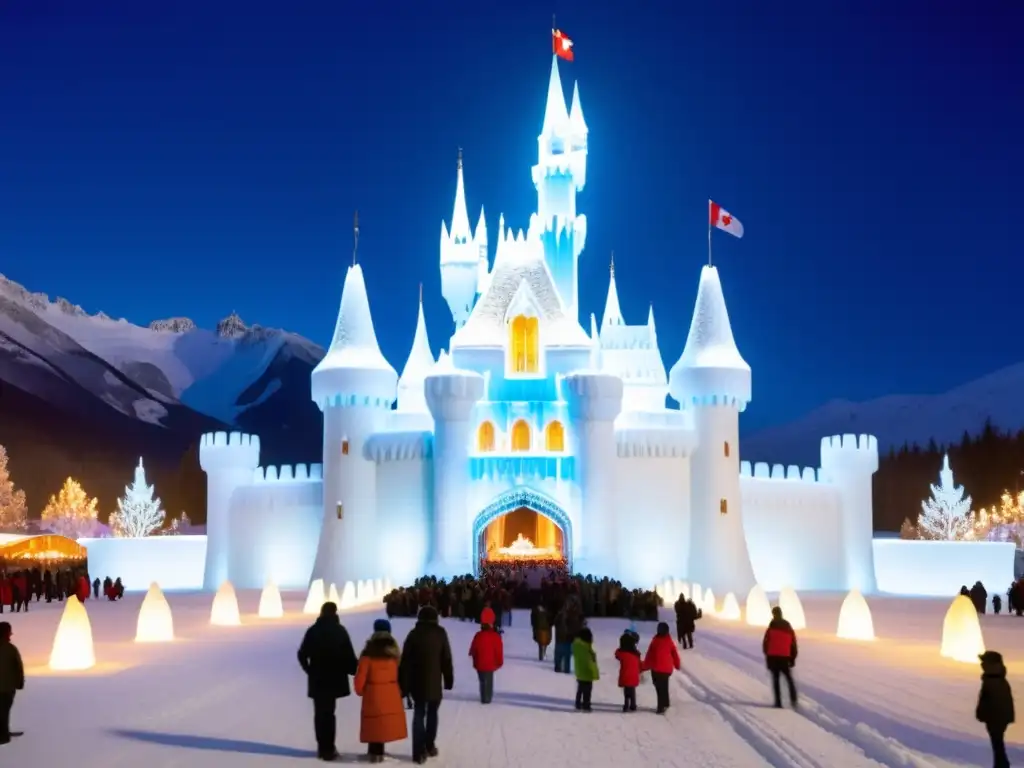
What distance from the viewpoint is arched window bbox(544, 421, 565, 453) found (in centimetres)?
3653

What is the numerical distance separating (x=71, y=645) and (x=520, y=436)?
22.3 meters

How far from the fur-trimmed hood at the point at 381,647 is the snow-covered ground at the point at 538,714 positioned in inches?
43.9

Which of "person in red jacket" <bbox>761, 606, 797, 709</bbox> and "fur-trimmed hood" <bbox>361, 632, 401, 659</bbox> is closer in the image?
"fur-trimmed hood" <bbox>361, 632, 401, 659</bbox>

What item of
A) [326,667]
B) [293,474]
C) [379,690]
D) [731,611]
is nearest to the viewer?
[379,690]

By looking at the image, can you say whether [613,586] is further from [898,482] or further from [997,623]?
[898,482]

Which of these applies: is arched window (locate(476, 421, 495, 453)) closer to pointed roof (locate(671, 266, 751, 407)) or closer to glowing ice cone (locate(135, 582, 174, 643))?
pointed roof (locate(671, 266, 751, 407))

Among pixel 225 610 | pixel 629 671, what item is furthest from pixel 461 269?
pixel 629 671

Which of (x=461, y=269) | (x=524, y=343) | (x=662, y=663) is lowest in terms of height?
(x=662, y=663)

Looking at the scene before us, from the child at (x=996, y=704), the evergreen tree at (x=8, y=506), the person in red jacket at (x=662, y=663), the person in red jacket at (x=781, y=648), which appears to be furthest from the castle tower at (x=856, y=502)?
the evergreen tree at (x=8, y=506)

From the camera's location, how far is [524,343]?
3912 centimetres

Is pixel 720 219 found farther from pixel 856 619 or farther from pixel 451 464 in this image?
pixel 856 619

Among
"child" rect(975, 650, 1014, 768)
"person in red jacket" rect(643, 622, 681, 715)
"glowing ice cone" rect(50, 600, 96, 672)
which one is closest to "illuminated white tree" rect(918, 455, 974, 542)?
"person in red jacket" rect(643, 622, 681, 715)

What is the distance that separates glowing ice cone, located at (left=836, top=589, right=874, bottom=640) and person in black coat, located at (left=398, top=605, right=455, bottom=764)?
13.1 metres

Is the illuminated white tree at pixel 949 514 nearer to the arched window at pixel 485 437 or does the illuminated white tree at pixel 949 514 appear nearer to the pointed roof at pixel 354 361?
the arched window at pixel 485 437
